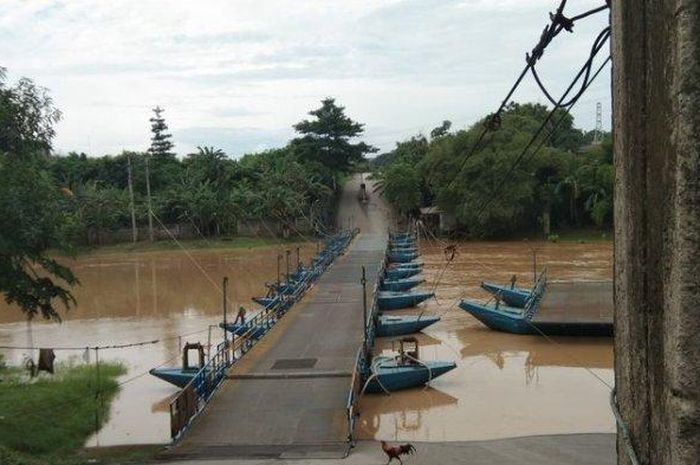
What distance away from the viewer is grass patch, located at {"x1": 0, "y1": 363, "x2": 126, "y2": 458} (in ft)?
40.0

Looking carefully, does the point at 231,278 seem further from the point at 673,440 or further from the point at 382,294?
the point at 673,440

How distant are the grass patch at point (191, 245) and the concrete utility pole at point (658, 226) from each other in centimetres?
4824

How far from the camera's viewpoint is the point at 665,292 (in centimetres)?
209

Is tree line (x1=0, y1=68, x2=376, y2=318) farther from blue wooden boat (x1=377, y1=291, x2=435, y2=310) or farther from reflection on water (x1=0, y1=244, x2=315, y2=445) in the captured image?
blue wooden boat (x1=377, y1=291, x2=435, y2=310)

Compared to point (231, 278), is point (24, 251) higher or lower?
higher

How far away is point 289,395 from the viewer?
1281cm

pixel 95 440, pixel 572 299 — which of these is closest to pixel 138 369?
pixel 95 440

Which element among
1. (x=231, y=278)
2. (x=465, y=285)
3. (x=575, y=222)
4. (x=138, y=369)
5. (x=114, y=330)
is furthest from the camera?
(x=575, y=222)

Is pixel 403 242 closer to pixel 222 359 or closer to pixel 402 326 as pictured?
pixel 402 326

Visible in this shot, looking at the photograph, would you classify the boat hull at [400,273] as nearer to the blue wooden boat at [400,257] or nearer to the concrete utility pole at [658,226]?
the blue wooden boat at [400,257]

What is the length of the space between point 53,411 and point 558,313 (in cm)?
1392

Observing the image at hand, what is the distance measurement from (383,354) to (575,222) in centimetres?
3531

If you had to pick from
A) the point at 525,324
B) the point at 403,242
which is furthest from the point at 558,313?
the point at 403,242

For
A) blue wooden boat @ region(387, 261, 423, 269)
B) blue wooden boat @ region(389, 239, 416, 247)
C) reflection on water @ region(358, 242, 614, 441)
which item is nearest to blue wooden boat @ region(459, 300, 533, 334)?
reflection on water @ region(358, 242, 614, 441)
